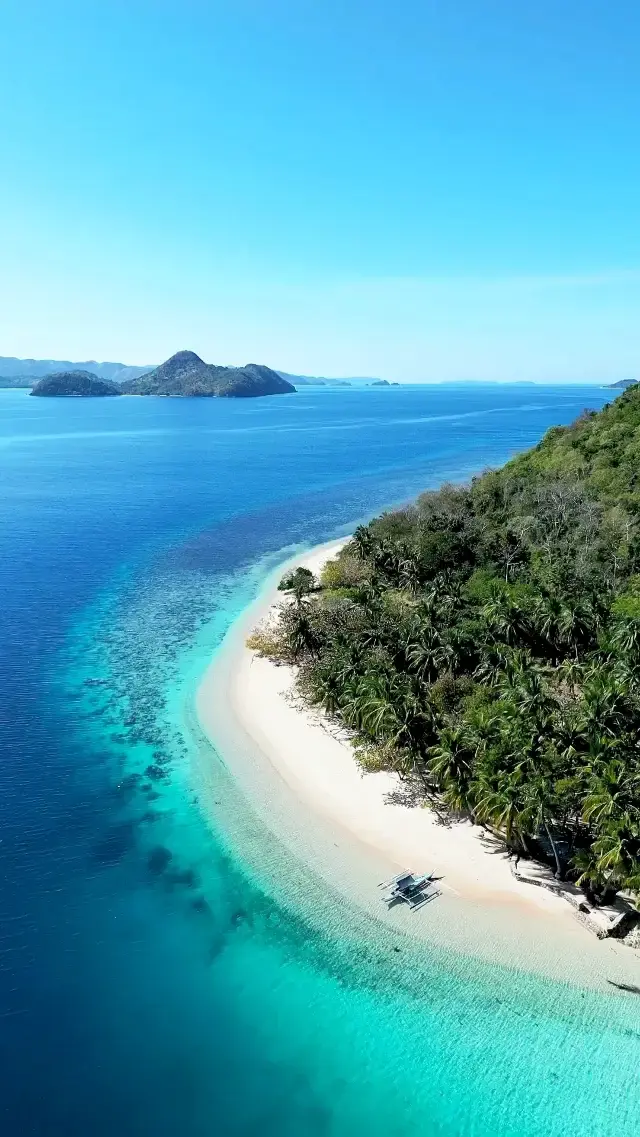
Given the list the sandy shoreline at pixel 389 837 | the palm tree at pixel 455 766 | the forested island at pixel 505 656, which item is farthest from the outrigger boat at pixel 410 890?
the forested island at pixel 505 656

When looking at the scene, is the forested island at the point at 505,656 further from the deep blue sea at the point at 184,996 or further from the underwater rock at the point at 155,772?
the underwater rock at the point at 155,772

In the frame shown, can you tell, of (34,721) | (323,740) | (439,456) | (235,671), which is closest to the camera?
(323,740)

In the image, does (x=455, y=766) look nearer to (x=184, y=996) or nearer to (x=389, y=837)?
(x=389, y=837)

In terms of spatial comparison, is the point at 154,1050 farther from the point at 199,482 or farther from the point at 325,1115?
the point at 199,482

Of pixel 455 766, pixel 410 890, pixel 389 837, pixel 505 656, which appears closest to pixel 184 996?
pixel 410 890

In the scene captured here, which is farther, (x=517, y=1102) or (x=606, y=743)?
(x=606, y=743)

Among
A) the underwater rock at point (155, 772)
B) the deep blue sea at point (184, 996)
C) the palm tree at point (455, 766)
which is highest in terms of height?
the palm tree at point (455, 766)

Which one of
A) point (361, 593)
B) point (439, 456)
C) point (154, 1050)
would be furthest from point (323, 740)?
point (439, 456)
